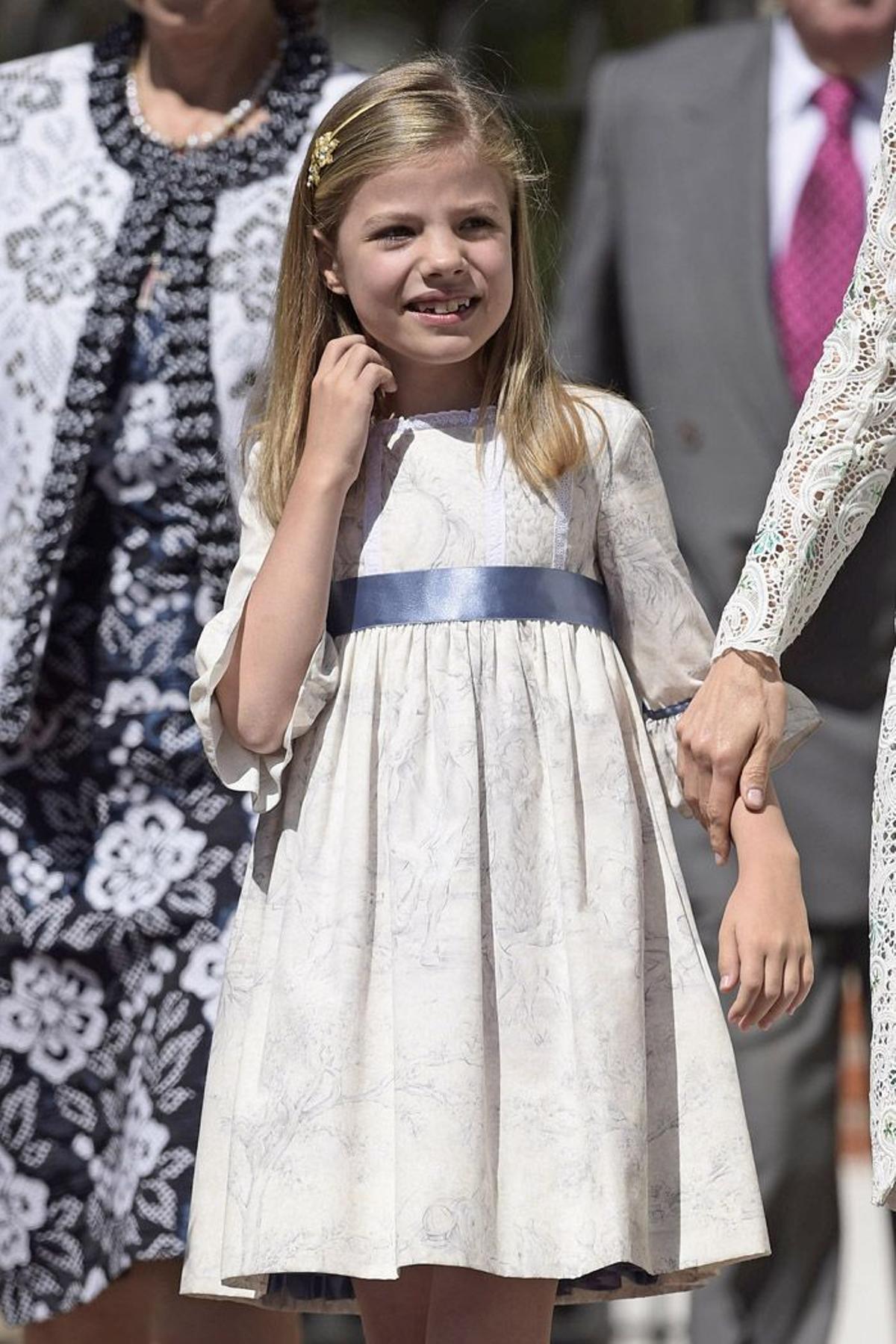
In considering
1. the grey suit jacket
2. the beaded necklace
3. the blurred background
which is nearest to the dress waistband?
the beaded necklace

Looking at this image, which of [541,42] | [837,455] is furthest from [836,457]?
[541,42]

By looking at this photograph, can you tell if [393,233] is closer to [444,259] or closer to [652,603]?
[444,259]

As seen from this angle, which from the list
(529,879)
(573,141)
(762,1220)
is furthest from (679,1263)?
(573,141)

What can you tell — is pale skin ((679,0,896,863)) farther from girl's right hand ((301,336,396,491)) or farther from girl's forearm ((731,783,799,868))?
girl's right hand ((301,336,396,491))

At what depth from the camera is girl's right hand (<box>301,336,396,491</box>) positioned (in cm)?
280

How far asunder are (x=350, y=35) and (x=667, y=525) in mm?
2615

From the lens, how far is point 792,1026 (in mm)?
3889

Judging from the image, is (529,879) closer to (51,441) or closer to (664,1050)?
(664,1050)

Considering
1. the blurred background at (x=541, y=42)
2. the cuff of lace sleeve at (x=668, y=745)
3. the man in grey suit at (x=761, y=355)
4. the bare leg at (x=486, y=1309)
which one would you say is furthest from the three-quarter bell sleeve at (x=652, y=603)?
the blurred background at (x=541, y=42)

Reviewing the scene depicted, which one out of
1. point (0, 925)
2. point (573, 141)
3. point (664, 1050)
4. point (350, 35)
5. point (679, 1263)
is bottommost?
point (679, 1263)

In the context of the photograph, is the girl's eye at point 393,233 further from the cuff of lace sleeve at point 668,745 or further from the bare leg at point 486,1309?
the bare leg at point 486,1309

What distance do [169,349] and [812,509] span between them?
39.2 inches

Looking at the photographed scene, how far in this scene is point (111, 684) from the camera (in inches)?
130

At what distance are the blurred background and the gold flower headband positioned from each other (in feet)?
4.45
